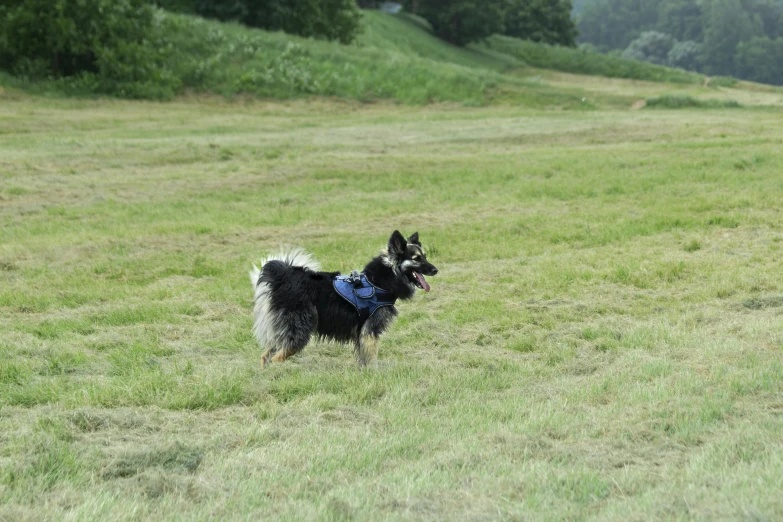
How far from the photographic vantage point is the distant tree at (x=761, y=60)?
11325cm

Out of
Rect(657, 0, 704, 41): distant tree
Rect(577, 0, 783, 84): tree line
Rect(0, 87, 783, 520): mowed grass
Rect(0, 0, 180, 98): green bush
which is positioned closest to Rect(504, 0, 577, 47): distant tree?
Rect(577, 0, 783, 84): tree line

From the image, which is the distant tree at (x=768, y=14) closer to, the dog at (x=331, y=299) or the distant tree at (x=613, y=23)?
the distant tree at (x=613, y=23)

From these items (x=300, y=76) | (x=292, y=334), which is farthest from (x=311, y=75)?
(x=292, y=334)

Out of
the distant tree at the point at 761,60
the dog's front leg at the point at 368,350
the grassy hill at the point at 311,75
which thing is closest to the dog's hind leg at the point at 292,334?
the dog's front leg at the point at 368,350

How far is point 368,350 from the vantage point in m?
7.69

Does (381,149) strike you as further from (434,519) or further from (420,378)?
(434,519)

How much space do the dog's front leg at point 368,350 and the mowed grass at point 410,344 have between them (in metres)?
0.18

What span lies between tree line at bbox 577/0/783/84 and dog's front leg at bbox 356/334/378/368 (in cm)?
11736

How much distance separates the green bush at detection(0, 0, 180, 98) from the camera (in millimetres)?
33312

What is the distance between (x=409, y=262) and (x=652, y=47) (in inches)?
5034

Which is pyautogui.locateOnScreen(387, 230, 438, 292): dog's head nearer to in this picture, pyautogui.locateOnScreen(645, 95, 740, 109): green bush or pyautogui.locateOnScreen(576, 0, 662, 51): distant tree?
pyautogui.locateOnScreen(645, 95, 740, 109): green bush

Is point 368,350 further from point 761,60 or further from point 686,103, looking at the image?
point 761,60

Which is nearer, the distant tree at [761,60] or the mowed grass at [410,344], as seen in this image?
the mowed grass at [410,344]

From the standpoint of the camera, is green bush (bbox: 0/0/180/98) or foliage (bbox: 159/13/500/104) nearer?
green bush (bbox: 0/0/180/98)
